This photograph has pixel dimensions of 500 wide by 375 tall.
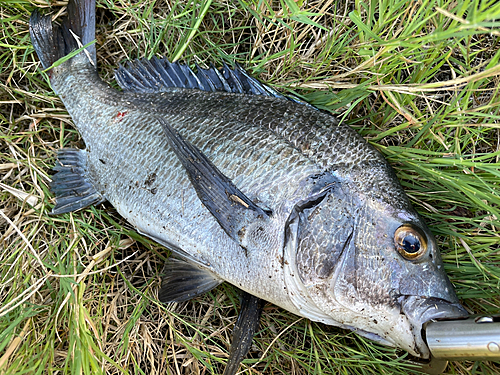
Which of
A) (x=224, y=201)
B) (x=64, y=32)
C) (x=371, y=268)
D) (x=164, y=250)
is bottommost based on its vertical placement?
(x=164, y=250)

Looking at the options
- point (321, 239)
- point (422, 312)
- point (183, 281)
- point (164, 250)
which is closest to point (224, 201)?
point (321, 239)

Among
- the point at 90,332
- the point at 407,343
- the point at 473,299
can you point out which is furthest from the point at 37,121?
the point at 473,299

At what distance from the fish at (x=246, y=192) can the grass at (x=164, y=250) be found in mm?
220

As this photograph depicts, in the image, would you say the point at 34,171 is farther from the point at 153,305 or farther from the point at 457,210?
the point at 457,210

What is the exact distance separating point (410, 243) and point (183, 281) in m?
1.30

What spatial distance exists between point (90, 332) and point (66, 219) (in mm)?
746

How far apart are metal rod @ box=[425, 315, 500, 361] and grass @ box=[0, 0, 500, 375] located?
24.0 inches

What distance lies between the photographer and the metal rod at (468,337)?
56.8 inches

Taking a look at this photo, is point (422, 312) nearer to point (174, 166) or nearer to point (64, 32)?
point (174, 166)

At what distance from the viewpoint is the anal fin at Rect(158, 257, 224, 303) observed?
2182mm

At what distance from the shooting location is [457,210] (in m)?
2.20

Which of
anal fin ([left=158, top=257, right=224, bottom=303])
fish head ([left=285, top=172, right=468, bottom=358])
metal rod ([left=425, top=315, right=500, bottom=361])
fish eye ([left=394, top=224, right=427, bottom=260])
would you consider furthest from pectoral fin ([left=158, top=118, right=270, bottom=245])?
metal rod ([left=425, top=315, right=500, bottom=361])

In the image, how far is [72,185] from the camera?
7.84 feet

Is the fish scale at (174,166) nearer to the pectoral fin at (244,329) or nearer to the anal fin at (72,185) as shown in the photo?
the anal fin at (72,185)
